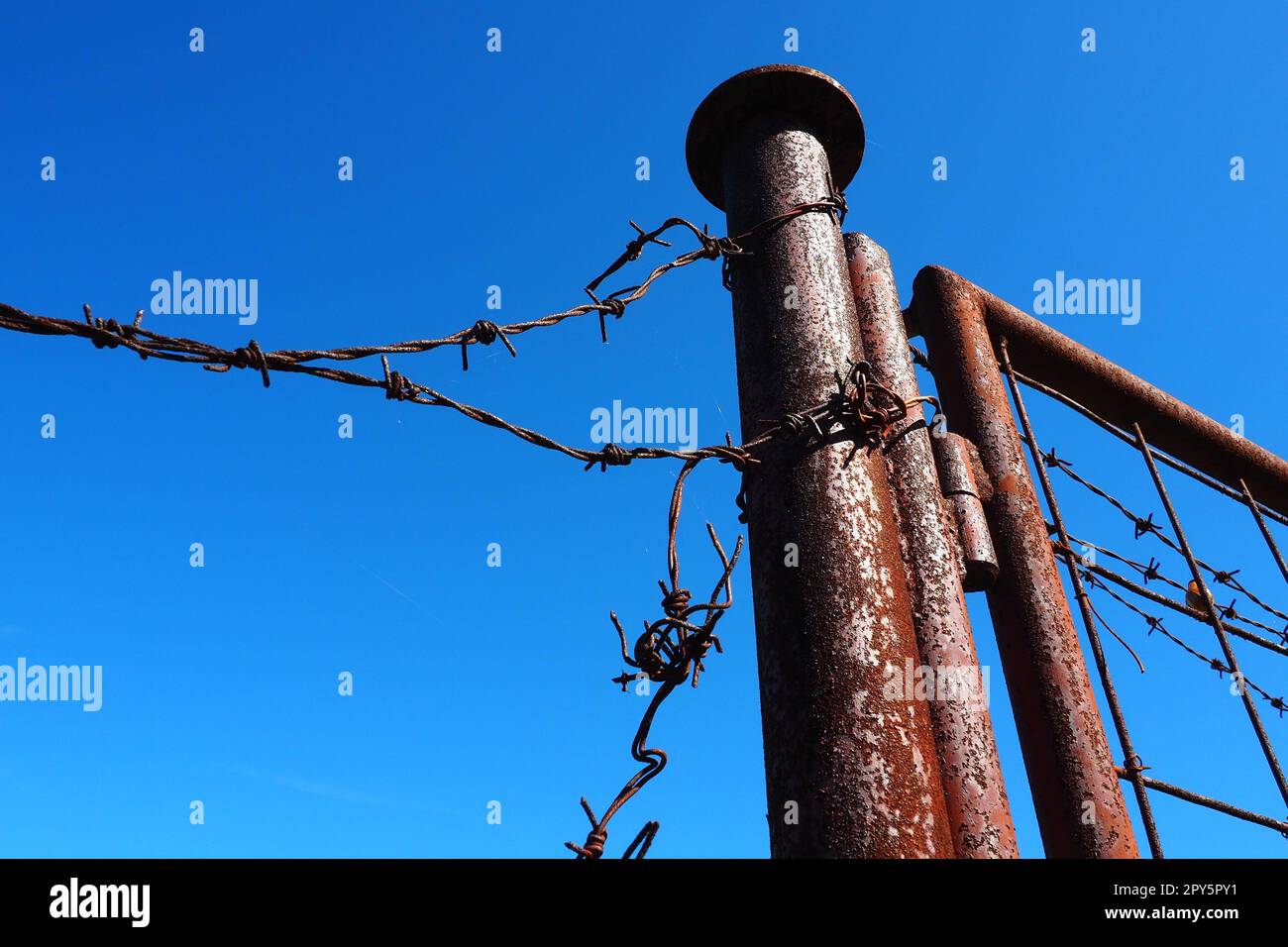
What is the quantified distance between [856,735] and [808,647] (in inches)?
8.3

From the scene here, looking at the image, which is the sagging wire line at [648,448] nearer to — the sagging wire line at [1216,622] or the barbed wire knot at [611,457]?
the barbed wire knot at [611,457]

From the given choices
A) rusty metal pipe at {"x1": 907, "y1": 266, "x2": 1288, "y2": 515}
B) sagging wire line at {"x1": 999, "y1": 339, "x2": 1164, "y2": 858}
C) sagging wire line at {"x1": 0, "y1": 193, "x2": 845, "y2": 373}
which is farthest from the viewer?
rusty metal pipe at {"x1": 907, "y1": 266, "x2": 1288, "y2": 515}

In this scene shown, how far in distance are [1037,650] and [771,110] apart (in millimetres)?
1973

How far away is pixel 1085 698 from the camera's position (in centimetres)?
291

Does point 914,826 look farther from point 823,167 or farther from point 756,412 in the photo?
point 823,167

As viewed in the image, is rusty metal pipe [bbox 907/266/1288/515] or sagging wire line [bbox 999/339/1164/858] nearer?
sagging wire line [bbox 999/339/1164/858]

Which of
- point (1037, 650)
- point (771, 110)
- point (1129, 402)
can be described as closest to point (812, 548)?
point (1037, 650)

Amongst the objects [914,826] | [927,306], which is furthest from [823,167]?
[914,826]

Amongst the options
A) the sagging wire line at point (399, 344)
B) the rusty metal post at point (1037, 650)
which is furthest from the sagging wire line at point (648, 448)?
the rusty metal post at point (1037, 650)

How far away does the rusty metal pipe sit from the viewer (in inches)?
154

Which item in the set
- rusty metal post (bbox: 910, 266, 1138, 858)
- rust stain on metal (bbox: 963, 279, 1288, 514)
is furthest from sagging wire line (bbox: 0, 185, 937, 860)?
rust stain on metal (bbox: 963, 279, 1288, 514)

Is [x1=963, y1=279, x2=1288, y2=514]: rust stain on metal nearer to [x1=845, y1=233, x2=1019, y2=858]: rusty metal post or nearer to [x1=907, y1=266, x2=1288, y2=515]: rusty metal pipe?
[x1=907, y1=266, x2=1288, y2=515]: rusty metal pipe

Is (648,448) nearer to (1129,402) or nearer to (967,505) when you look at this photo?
(967,505)
